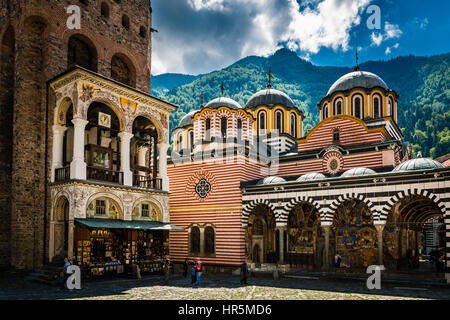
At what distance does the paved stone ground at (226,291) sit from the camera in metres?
14.3

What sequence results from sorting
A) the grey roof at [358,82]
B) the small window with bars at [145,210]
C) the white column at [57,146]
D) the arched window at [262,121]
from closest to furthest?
the white column at [57,146] < the small window with bars at [145,210] < the grey roof at [358,82] < the arched window at [262,121]

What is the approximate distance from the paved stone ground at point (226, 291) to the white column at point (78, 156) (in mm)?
4840

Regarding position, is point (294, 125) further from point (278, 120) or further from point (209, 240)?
point (209, 240)

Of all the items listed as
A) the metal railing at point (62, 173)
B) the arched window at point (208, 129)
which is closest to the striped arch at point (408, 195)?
the arched window at point (208, 129)

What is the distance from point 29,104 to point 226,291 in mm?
13000

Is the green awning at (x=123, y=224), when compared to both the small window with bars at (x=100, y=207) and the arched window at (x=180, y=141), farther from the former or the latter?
the arched window at (x=180, y=141)

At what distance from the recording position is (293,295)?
49.5 ft

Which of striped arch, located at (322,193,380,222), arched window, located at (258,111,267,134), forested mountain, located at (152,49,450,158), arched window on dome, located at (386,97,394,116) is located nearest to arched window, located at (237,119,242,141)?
arched window, located at (258,111,267,134)

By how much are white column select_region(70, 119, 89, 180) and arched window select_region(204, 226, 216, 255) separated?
30.1 feet

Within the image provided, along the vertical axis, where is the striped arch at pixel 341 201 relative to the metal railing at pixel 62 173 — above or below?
below

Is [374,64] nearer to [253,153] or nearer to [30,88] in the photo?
[253,153]

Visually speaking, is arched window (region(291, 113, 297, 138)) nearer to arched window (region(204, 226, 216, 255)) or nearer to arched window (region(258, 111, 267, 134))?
arched window (region(258, 111, 267, 134))

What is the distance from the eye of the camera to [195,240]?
25.5 metres

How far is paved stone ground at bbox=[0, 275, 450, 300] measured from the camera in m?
14.3
